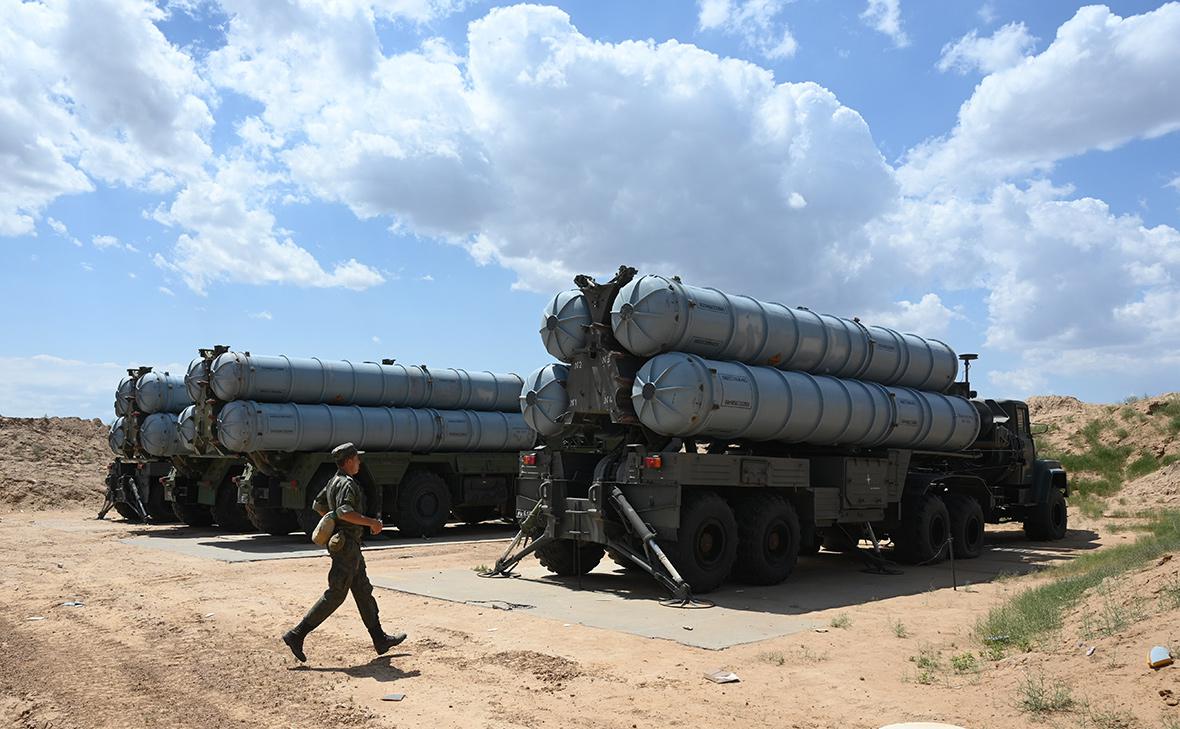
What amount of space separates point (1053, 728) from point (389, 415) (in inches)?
611

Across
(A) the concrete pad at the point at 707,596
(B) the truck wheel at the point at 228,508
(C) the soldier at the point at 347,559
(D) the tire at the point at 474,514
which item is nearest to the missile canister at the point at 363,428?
(D) the tire at the point at 474,514

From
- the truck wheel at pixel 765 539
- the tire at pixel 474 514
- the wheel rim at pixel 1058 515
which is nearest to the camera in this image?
the truck wheel at pixel 765 539

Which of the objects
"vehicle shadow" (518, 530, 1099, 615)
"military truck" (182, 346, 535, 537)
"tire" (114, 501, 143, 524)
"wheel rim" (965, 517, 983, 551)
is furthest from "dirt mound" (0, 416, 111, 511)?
"wheel rim" (965, 517, 983, 551)

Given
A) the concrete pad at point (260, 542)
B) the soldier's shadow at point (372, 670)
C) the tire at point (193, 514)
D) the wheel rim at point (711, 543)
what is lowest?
the soldier's shadow at point (372, 670)

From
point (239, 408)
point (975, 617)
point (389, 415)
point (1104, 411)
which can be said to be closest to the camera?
point (975, 617)

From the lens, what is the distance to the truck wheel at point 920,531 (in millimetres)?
14953

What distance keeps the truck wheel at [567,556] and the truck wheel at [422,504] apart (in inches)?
268

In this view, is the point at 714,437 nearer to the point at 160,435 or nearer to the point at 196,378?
the point at 196,378

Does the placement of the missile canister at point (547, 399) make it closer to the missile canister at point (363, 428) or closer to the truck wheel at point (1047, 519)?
the missile canister at point (363, 428)

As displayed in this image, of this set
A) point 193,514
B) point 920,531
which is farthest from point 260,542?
point 920,531

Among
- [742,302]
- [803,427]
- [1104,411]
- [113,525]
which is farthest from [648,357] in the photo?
[1104,411]

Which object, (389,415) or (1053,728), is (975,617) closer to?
(1053,728)

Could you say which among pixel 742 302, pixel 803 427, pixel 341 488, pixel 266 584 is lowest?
pixel 266 584

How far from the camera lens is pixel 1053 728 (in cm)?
562
